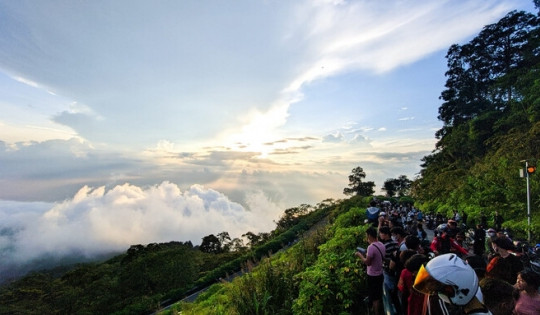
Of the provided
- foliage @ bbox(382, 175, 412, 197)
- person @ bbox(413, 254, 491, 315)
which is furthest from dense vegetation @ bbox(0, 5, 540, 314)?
foliage @ bbox(382, 175, 412, 197)

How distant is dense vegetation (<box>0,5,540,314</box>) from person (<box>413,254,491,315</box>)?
2.36m

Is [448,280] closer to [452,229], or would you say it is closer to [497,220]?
[452,229]

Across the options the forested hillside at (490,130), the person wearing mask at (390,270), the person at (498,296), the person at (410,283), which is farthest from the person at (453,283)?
the forested hillside at (490,130)

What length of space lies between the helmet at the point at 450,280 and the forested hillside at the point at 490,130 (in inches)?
392

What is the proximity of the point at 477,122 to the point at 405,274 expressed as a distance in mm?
29307

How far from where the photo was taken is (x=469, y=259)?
386 centimetres

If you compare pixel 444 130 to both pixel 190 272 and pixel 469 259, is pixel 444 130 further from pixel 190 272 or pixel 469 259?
pixel 469 259

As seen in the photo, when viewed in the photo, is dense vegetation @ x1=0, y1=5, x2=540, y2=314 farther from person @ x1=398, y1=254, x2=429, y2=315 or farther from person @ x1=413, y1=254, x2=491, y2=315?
person @ x1=413, y1=254, x2=491, y2=315

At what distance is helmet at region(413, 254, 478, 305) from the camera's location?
6.81 ft

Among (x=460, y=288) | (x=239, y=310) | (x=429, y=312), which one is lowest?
(x=239, y=310)

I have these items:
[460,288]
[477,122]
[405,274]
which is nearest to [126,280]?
[405,274]

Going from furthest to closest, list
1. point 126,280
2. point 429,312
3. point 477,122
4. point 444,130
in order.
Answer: point 444,130 < point 477,122 < point 126,280 < point 429,312

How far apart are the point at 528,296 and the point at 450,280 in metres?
2.02

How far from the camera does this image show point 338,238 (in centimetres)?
766
